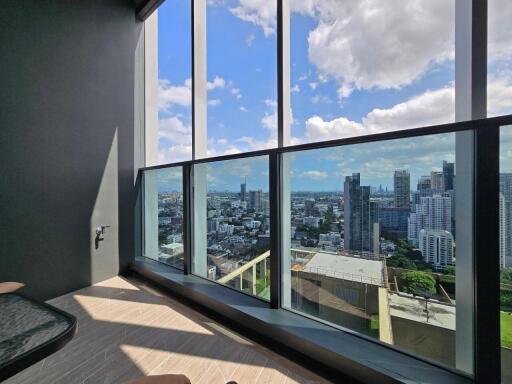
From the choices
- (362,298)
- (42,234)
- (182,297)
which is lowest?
(182,297)

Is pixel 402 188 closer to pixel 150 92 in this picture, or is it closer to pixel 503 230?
pixel 503 230

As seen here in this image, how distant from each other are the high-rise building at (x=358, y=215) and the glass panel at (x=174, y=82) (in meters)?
2.15

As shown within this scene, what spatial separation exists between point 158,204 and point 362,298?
9.94ft

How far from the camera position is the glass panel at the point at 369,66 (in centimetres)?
150

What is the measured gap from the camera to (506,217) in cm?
125

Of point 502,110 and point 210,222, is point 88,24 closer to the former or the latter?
point 210,222

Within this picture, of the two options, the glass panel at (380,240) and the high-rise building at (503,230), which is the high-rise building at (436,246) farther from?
the high-rise building at (503,230)

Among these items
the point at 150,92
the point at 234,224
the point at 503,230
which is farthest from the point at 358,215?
the point at 150,92

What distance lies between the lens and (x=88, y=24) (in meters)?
3.17

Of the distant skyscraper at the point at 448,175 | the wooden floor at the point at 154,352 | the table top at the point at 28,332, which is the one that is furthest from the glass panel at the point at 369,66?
the table top at the point at 28,332

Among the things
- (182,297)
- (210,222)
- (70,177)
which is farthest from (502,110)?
(70,177)

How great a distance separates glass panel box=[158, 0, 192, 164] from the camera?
324 cm

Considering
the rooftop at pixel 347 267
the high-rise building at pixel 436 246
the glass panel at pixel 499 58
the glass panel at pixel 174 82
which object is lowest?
the rooftop at pixel 347 267

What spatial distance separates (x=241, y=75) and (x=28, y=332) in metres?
2.63
